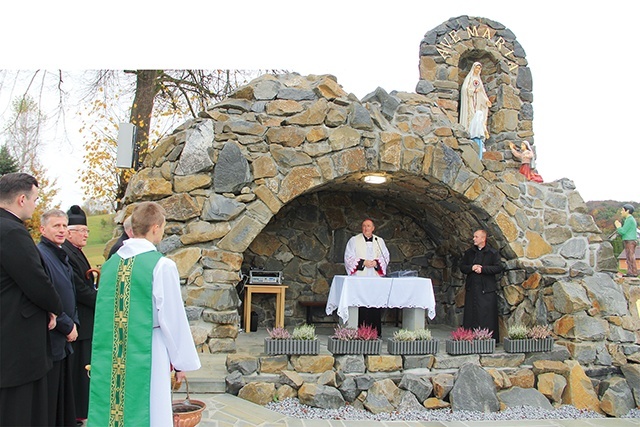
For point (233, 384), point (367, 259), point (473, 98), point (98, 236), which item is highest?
point (473, 98)

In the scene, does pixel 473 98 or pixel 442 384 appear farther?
pixel 473 98

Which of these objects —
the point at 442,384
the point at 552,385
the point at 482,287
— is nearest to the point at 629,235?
the point at 482,287

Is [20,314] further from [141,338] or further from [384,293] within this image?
[384,293]

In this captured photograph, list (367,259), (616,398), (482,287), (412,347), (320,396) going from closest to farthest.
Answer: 1. (320,396)
2. (412,347)
3. (616,398)
4. (482,287)
5. (367,259)

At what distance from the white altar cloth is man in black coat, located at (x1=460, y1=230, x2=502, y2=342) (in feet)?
2.25

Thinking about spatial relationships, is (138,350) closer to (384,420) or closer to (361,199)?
(384,420)

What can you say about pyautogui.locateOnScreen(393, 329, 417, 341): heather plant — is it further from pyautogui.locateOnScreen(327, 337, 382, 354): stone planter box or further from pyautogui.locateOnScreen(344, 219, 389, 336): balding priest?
pyautogui.locateOnScreen(344, 219, 389, 336): balding priest

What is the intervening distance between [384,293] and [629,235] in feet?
13.9

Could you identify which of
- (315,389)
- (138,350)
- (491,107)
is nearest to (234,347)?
(315,389)

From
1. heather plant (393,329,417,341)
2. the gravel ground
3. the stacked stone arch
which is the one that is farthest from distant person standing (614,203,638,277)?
heather plant (393,329,417,341)

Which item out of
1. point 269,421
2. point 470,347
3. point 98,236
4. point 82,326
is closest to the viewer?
point 82,326

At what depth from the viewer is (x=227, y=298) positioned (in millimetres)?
5750

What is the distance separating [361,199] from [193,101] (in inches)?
191

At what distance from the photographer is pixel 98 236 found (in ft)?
32.0
